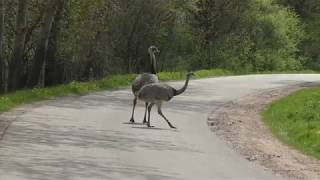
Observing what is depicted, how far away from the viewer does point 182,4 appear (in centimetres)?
4834

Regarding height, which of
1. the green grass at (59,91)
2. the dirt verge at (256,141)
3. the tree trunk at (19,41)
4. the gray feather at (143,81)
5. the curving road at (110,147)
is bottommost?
the dirt verge at (256,141)

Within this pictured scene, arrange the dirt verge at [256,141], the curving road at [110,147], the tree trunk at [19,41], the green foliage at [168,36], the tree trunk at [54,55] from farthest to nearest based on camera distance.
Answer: the green foliage at [168,36]
the tree trunk at [54,55]
the tree trunk at [19,41]
the dirt verge at [256,141]
the curving road at [110,147]

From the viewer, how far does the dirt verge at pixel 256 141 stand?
1336 centimetres

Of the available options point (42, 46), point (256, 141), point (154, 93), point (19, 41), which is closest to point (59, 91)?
point (42, 46)

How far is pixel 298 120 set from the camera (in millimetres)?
22672

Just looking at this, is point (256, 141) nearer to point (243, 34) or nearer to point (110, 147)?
point (110, 147)

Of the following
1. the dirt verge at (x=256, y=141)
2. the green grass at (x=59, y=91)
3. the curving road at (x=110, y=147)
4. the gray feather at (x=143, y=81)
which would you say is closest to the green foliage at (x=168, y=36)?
the green grass at (x=59, y=91)

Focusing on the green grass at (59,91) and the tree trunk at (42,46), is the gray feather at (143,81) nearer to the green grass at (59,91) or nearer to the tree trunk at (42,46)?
the green grass at (59,91)

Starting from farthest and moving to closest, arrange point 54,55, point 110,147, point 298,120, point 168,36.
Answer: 1. point 168,36
2. point 54,55
3. point 298,120
4. point 110,147

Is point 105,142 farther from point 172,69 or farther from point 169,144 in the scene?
point 172,69

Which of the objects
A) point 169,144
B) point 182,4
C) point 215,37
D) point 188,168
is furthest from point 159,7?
point 188,168

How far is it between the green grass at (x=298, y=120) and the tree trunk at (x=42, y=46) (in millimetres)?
9687

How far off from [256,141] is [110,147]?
465cm

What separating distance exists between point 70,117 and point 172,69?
1319 inches
